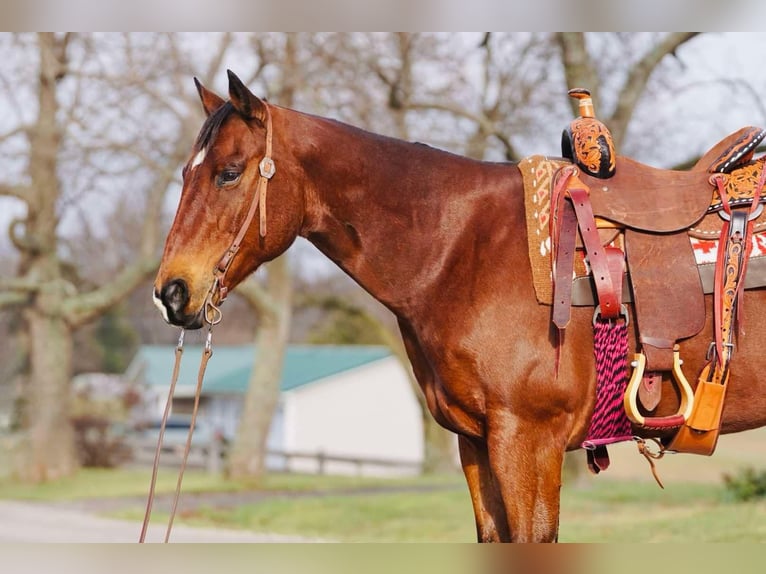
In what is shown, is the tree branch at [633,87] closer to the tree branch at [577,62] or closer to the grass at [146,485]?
the tree branch at [577,62]

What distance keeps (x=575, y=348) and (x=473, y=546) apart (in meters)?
0.76

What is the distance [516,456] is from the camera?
2975 millimetres

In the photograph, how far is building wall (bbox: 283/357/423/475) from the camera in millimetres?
38125

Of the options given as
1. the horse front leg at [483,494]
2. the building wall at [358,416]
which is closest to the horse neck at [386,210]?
the horse front leg at [483,494]

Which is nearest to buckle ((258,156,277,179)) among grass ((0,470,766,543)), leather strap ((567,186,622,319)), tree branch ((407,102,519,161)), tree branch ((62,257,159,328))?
leather strap ((567,186,622,319))

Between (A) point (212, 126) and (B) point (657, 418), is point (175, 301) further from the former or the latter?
(B) point (657, 418)

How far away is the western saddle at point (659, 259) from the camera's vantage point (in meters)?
3.09

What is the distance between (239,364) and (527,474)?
40441 mm

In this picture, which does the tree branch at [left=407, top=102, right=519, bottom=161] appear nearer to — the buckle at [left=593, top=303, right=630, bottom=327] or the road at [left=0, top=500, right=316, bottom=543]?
the road at [left=0, top=500, right=316, bottom=543]

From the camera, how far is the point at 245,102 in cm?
307

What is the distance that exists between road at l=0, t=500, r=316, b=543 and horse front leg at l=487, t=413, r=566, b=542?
5.43 metres

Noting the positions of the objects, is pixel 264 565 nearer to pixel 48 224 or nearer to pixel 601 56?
pixel 601 56

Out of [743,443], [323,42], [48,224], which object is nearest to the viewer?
[323,42]

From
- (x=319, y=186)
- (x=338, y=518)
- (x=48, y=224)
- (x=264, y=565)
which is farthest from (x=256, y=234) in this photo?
(x=48, y=224)
